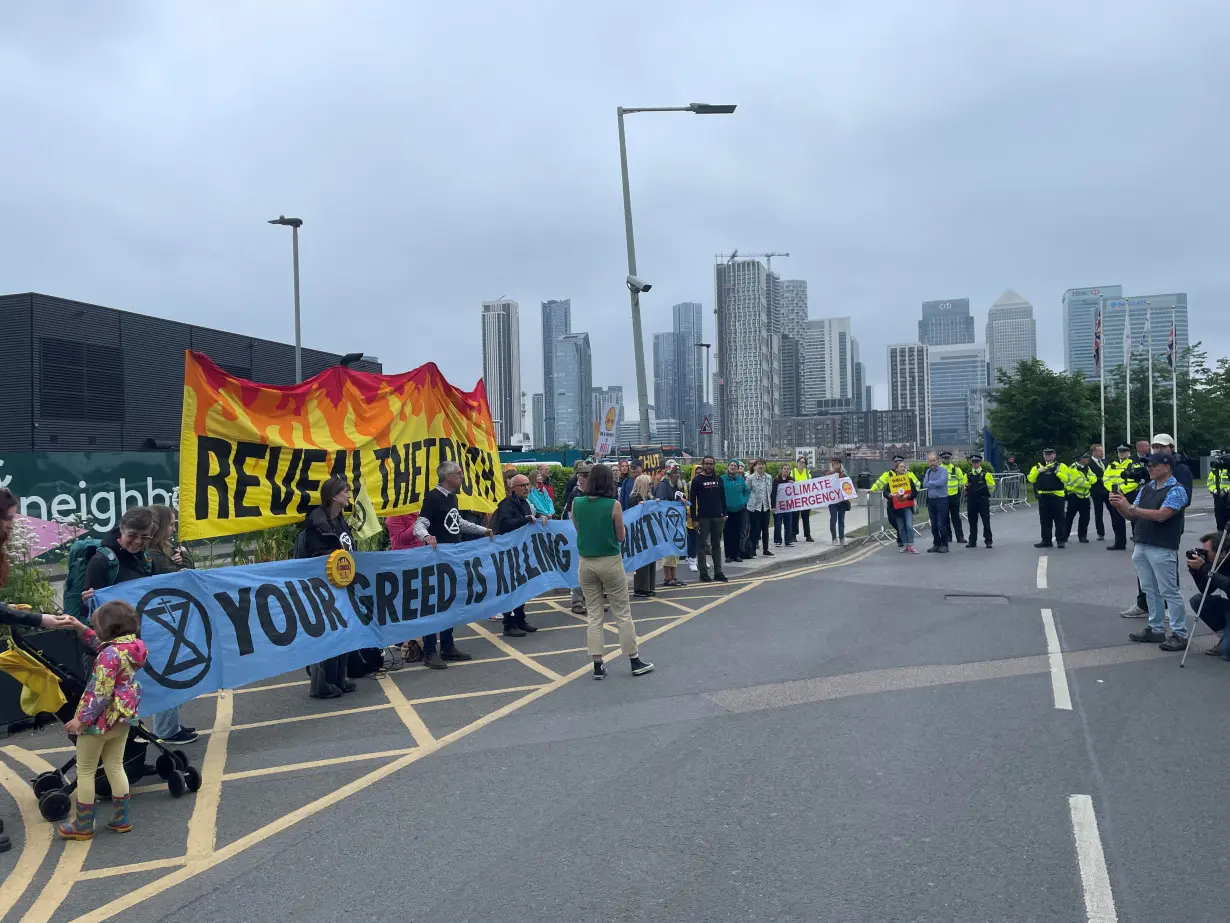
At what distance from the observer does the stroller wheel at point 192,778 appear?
19.7 feet

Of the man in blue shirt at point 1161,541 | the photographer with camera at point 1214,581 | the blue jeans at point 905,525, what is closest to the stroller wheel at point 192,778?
the man in blue shirt at point 1161,541

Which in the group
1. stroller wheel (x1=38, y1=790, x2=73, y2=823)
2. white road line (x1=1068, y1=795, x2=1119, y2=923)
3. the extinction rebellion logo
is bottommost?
white road line (x1=1068, y1=795, x2=1119, y2=923)

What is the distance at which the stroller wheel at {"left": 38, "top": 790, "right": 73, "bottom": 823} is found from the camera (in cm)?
548

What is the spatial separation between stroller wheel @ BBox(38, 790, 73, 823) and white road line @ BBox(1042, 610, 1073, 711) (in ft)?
21.7

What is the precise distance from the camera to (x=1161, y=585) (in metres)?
9.46

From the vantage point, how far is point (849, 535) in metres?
23.2

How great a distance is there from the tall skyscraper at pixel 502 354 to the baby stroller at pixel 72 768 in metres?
164

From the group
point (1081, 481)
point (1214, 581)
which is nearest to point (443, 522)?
point (1214, 581)

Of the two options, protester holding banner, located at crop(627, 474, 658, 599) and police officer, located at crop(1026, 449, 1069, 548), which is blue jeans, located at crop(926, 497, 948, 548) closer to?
police officer, located at crop(1026, 449, 1069, 548)

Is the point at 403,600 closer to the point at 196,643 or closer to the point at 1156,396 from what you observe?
the point at 196,643

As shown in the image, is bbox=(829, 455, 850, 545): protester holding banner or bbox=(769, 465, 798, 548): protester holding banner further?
bbox=(829, 455, 850, 545): protester holding banner

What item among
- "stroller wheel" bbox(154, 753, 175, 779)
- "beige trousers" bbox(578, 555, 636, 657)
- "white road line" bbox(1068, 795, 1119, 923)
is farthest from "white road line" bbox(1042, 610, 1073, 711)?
"stroller wheel" bbox(154, 753, 175, 779)

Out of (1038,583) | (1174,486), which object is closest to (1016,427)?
(1038,583)

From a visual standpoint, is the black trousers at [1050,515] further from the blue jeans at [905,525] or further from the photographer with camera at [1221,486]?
the photographer with camera at [1221,486]
